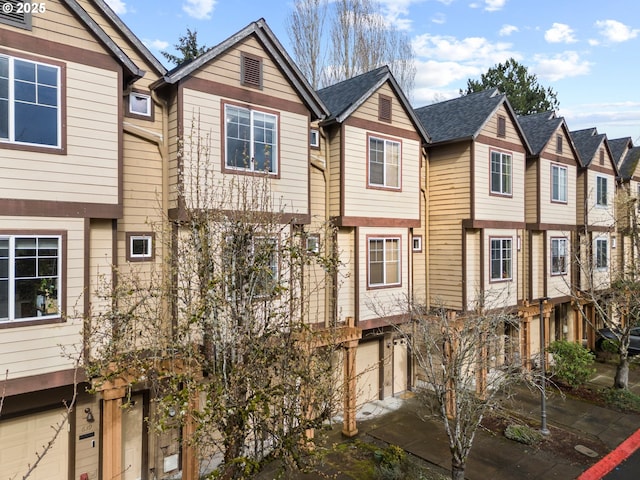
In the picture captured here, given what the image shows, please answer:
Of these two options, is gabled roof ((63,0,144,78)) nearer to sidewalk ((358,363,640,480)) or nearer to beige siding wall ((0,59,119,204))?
beige siding wall ((0,59,119,204))

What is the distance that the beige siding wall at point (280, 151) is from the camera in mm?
9508

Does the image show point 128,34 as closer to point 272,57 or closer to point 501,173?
point 272,57

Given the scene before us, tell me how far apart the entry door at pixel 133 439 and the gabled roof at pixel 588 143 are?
20887mm

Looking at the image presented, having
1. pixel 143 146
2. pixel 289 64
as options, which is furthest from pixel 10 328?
pixel 289 64

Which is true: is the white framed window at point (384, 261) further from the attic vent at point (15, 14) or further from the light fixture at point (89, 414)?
the attic vent at point (15, 14)

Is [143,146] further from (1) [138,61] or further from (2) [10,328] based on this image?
(2) [10,328]

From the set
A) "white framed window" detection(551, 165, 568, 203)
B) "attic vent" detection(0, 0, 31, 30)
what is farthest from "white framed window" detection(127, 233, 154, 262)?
"white framed window" detection(551, 165, 568, 203)

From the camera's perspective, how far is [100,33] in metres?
8.28

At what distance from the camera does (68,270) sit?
791 cm

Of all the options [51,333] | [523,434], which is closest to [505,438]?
[523,434]

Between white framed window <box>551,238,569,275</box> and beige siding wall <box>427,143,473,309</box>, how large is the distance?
6.27 meters

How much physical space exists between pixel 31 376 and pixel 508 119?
16555mm

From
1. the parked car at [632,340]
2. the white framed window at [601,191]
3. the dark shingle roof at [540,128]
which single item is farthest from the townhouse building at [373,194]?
the parked car at [632,340]

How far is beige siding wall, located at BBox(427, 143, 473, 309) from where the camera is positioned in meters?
15.5
